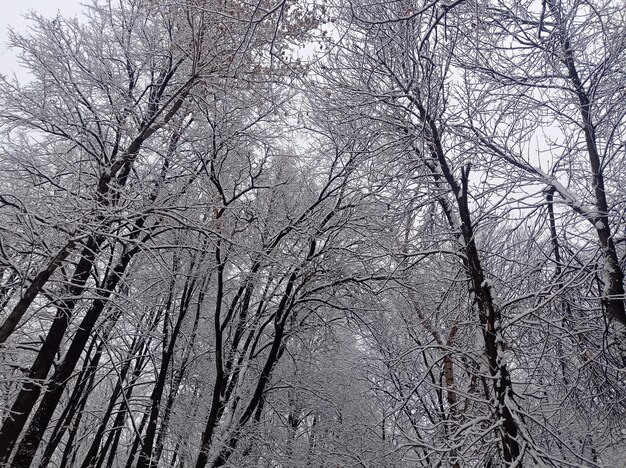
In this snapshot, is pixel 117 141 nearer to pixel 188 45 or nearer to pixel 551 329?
pixel 188 45

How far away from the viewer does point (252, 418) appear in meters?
9.73

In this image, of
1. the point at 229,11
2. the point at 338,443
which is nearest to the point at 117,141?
the point at 229,11

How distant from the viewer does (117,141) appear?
25.0 feet

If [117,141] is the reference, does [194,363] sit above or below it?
below

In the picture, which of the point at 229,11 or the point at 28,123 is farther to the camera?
the point at 28,123

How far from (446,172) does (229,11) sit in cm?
298

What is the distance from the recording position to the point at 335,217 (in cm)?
947

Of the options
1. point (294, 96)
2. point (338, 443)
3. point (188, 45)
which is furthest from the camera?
point (338, 443)

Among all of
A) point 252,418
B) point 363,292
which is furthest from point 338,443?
point 363,292

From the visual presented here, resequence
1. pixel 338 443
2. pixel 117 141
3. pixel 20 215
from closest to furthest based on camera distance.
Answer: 1. pixel 20 215
2. pixel 117 141
3. pixel 338 443

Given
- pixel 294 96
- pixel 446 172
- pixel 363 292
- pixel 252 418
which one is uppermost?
pixel 294 96

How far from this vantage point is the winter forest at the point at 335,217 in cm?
483

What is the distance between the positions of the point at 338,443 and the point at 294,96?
8230 millimetres

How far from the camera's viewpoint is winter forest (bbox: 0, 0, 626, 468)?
4.83 metres
